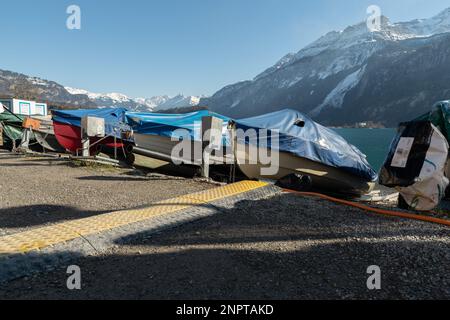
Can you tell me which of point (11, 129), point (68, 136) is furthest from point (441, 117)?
point (11, 129)

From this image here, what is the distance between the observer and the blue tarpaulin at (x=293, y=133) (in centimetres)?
1141

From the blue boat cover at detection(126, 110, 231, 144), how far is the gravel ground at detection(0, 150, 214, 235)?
223 centimetres

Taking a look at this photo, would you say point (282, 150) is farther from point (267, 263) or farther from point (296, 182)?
point (267, 263)

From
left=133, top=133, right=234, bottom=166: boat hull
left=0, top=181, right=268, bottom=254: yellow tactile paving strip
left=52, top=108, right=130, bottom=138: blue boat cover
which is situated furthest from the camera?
left=52, top=108, right=130, bottom=138: blue boat cover

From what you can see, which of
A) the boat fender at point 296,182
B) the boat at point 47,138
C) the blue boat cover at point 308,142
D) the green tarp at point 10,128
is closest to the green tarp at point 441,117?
the boat fender at point 296,182

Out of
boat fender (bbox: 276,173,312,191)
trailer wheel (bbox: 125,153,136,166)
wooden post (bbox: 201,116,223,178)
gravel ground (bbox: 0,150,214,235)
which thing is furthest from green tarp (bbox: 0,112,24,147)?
boat fender (bbox: 276,173,312,191)

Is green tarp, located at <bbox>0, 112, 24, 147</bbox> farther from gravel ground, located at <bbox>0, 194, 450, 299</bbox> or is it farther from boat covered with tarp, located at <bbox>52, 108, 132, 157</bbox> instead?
gravel ground, located at <bbox>0, 194, 450, 299</bbox>

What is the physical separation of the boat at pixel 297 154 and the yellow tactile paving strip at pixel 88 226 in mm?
3782

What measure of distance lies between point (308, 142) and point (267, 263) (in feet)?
26.7

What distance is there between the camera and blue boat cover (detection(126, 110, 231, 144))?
13523 mm

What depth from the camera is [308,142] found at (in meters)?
11.5

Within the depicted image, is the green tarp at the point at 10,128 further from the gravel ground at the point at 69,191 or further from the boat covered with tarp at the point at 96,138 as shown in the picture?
the gravel ground at the point at 69,191
